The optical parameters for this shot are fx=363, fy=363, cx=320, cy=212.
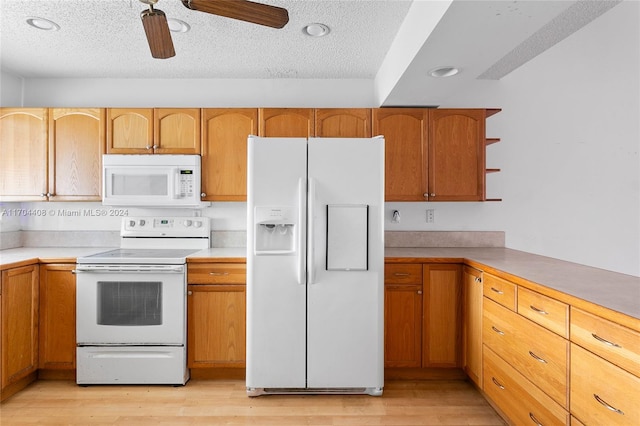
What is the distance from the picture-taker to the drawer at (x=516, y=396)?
5.17 ft

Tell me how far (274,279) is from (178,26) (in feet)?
5.63

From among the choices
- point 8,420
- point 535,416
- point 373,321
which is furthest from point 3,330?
point 535,416

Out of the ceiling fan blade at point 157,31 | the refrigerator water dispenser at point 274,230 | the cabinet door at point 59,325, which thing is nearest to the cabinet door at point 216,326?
the refrigerator water dispenser at point 274,230

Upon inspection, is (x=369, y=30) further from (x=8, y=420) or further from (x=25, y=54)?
(x=8, y=420)

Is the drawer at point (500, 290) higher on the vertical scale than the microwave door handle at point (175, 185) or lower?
lower

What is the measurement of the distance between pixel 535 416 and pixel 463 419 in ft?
1.83

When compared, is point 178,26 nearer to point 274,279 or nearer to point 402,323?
point 274,279

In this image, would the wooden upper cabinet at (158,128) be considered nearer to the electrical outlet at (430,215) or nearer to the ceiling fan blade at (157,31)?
the ceiling fan blade at (157,31)

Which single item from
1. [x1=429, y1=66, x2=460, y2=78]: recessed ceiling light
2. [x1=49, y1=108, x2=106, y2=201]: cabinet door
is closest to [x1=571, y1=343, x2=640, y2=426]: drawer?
[x1=429, y1=66, x2=460, y2=78]: recessed ceiling light

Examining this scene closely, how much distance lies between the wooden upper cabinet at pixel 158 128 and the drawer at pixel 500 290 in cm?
229

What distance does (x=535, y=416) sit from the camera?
1.68 m

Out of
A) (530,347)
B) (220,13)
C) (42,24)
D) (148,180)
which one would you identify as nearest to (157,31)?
(220,13)

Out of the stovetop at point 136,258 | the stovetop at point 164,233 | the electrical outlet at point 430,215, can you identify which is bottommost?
the stovetop at point 136,258

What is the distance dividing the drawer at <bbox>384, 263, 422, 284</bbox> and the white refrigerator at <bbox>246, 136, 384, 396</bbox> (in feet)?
0.84
